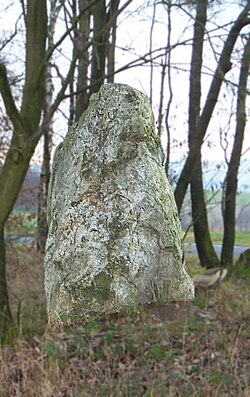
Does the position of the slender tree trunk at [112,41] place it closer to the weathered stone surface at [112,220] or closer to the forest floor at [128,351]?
the forest floor at [128,351]

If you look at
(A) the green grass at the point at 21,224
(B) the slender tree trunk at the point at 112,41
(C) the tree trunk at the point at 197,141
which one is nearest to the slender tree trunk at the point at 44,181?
(A) the green grass at the point at 21,224

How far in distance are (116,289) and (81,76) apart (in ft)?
15.1

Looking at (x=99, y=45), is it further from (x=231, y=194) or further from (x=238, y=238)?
(x=238, y=238)

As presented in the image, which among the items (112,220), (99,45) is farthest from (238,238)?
(112,220)

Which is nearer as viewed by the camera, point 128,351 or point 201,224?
point 128,351

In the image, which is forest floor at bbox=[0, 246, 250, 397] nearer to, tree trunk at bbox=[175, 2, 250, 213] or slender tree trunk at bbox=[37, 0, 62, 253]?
slender tree trunk at bbox=[37, 0, 62, 253]

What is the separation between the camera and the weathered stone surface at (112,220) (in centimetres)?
155

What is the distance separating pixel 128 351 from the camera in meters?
5.16

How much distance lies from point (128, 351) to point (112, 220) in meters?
3.81

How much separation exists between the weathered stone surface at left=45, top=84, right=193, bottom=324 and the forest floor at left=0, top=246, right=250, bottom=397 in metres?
2.41

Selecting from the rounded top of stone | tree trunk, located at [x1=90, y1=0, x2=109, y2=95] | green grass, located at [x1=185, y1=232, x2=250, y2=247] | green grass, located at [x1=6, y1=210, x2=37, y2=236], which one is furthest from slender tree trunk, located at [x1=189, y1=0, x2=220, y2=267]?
the rounded top of stone

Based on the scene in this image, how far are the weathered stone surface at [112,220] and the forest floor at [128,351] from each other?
2.41 metres

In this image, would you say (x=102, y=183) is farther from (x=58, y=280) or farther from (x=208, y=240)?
(x=208, y=240)

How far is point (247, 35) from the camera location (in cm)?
583
